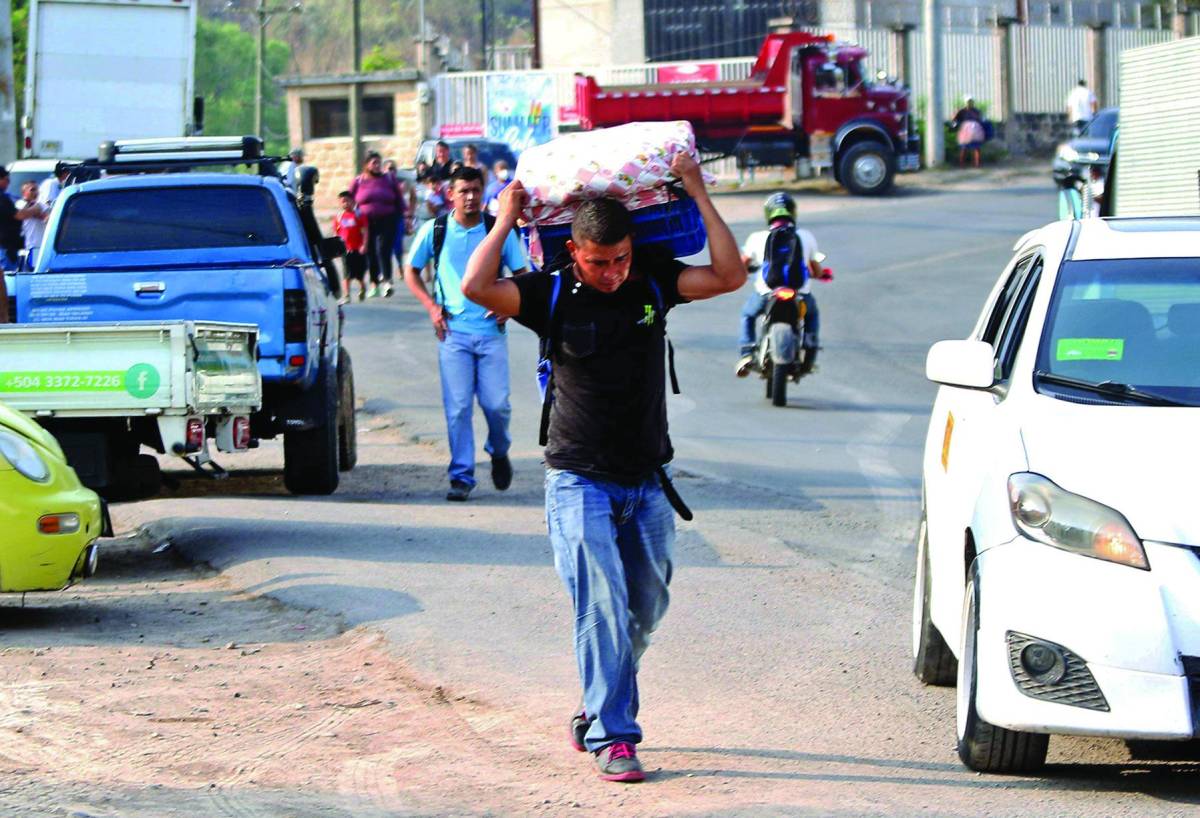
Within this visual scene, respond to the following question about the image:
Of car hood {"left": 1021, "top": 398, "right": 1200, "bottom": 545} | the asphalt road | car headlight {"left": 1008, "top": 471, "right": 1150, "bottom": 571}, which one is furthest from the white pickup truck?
car headlight {"left": 1008, "top": 471, "right": 1150, "bottom": 571}

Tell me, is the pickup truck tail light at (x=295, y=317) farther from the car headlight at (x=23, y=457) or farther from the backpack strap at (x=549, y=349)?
the backpack strap at (x=549, y=349)

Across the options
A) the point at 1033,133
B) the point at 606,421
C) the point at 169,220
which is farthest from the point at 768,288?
the point at 1033,133

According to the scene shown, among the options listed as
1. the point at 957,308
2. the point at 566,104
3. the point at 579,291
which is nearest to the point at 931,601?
the point at 579,291

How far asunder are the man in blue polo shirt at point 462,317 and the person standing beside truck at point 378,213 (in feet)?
47.5

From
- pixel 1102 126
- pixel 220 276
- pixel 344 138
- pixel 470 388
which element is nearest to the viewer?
pixel 220 276

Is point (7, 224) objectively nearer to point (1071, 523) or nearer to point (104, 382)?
point (104, 382)

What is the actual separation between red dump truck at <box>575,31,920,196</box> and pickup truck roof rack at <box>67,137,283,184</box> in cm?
2357

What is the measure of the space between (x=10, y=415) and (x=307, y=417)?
3.24m

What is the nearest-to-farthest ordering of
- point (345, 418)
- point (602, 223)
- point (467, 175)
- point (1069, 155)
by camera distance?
point (602, 223) → point (467, 175) → point (345, 418) → point (1069, 155)

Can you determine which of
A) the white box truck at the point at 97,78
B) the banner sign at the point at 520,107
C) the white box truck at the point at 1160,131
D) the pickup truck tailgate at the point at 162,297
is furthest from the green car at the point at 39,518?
the banner sign at the point at 520,107

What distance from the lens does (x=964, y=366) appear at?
19.7ft

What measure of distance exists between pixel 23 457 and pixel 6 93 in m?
15.7

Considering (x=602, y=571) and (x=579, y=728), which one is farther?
(x=579, y=728)

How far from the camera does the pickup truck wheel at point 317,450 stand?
462 inches
